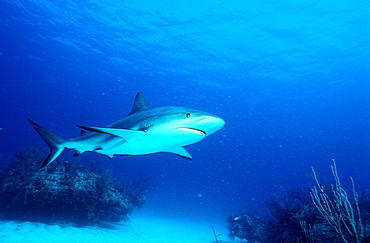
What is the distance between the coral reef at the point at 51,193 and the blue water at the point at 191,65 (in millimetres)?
2926

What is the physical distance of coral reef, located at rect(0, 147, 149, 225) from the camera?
870cm

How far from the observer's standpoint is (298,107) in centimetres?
4666

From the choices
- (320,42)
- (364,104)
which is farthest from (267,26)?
(364,104)

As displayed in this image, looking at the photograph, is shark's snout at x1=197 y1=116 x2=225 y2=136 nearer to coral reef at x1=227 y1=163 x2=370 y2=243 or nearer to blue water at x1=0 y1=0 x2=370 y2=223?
coral reef at x1=227 y1=163 x2=370 y2=243

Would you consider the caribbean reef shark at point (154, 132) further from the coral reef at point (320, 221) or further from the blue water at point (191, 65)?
the blue water at point (191, 65)

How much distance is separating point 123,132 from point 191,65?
102 feet

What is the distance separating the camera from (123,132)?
299 centimetres

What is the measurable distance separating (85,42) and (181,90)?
63.5ft

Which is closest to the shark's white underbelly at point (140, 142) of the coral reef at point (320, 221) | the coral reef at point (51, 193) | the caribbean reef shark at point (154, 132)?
the caribbean reef shark at point (154, 132)

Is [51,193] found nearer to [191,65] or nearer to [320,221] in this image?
[320,221]

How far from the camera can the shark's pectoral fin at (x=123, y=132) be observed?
9.52 feet

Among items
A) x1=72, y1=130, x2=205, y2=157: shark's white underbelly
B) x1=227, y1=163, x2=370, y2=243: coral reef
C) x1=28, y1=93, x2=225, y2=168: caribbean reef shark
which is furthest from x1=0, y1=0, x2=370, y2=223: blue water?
x1=28, y1=93, x2=225, y2=168: caribbean reef shark

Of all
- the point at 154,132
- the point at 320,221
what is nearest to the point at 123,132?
the point at 154,132

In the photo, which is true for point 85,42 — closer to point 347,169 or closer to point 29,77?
point 29,77
